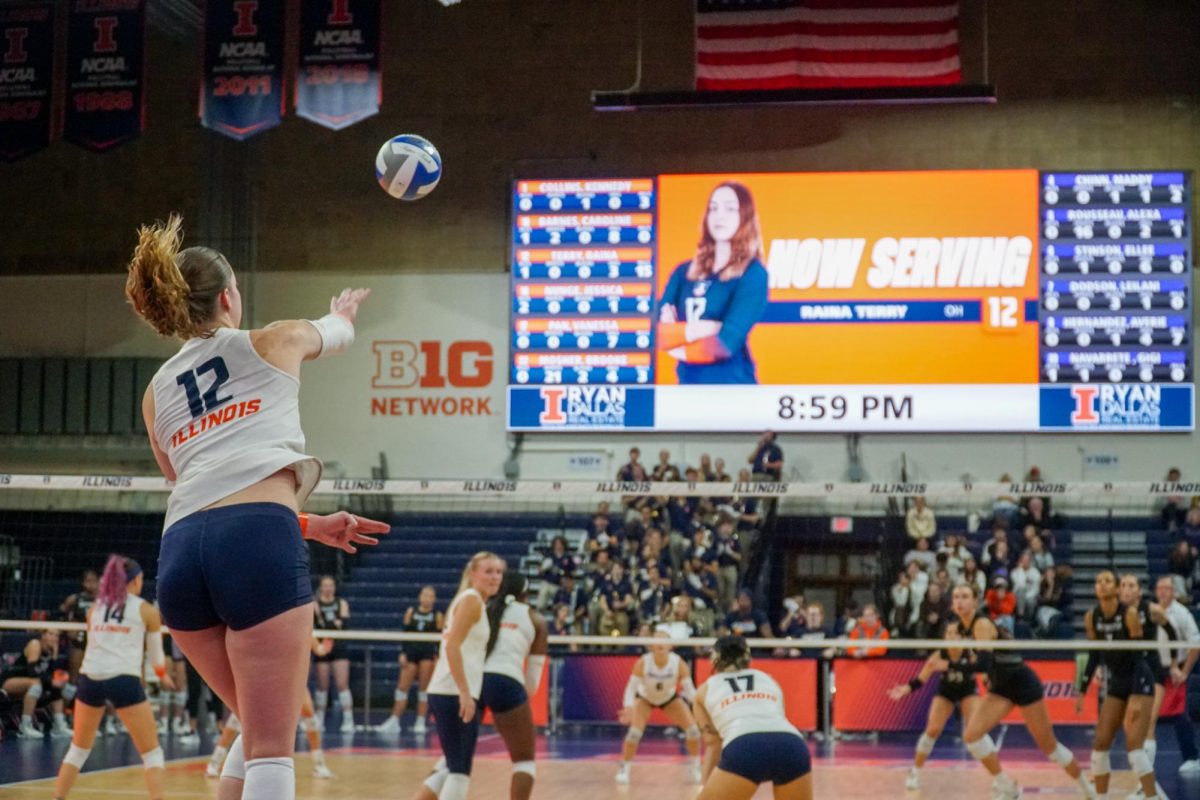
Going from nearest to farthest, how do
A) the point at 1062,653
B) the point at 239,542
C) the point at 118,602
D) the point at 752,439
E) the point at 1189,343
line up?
the point at 239,542
the point at 118,602
the point at 1062,653
the point at 1189,343
the point at 752,439

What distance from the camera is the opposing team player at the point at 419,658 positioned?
659 inches

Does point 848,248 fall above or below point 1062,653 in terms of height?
above

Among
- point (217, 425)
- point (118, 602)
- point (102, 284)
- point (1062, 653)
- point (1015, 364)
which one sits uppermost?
point (102, 284)

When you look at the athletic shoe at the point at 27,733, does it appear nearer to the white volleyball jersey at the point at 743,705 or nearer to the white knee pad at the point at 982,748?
the white knee pad at the point at 982,748

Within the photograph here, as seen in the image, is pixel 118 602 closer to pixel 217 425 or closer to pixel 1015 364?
pixel 217 425

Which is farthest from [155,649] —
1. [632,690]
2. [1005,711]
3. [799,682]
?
[799,682]

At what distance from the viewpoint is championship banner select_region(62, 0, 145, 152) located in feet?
59.7

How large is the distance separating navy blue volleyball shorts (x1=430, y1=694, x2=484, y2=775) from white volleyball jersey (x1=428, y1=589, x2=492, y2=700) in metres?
0.05


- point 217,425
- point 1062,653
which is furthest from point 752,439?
point 217,425

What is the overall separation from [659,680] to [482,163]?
1139 cm

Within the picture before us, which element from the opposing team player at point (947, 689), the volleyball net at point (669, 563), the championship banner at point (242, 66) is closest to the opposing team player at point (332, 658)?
the volleyball net at point (669, 563)

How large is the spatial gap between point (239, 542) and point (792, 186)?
696 inches

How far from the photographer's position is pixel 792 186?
2017cm

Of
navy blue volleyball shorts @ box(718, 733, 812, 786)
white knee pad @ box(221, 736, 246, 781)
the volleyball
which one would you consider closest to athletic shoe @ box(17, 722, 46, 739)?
the volleyball
